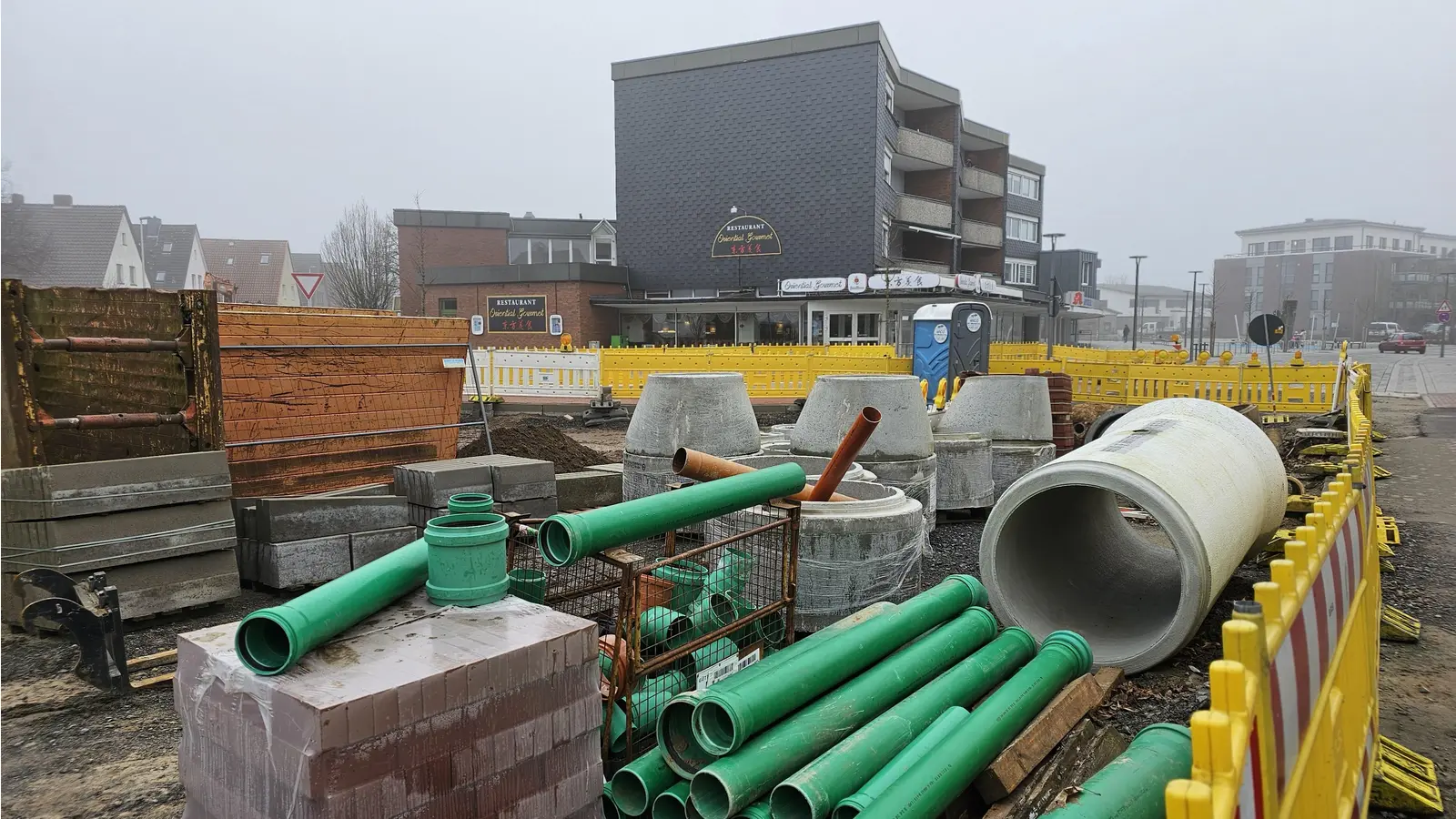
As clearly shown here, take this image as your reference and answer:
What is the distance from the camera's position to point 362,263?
38.9 meters

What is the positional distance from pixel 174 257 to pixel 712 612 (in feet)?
229

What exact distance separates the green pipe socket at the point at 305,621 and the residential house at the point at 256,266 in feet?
220

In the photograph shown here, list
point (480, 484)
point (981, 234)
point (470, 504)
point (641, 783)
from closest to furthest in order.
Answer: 1. point (470, 504)
2. point (641, 783)
3. point (480, 484)
4. point (981, 234)

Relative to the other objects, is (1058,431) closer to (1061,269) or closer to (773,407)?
(773,407)

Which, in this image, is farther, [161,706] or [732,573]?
[161,706]

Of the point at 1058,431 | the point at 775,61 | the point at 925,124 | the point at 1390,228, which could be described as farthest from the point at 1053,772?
the point at 1390,228

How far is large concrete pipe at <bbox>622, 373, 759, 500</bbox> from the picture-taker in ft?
23.5

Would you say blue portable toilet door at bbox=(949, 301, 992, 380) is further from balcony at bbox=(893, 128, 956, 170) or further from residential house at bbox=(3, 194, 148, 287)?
residential house at bbox=(3, 194, 148, 287)

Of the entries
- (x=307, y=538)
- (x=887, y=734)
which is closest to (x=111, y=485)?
(x=307, y=538)

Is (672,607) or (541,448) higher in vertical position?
(672,607)

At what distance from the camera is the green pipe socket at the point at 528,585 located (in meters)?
3.57

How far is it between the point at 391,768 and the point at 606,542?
102 centimetres

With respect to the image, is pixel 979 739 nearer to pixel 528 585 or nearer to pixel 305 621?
pixel 528 585

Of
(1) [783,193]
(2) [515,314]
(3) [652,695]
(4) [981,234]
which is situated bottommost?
(3) [652,695]
